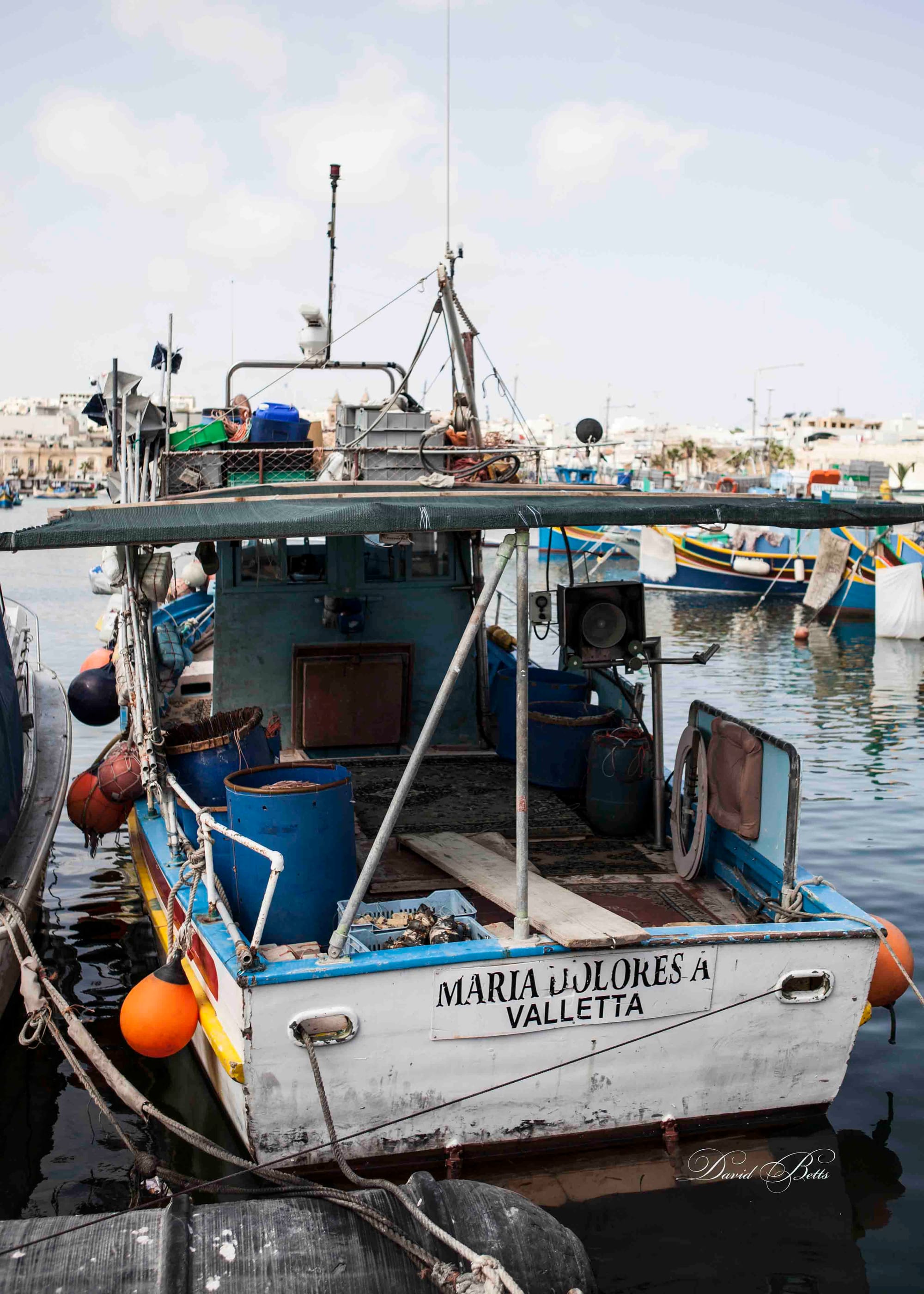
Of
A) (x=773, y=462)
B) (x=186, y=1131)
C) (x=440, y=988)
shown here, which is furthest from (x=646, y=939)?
(x=773, y=462)

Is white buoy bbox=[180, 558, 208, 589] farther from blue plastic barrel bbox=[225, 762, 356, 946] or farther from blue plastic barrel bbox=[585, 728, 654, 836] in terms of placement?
blue plastic barrel bbox=[225, 762, 356, 946]

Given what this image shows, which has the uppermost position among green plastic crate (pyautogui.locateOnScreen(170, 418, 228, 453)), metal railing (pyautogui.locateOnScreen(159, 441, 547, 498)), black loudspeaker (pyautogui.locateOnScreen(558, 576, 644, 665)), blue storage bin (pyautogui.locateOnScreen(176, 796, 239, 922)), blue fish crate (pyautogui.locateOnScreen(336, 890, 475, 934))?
green plastic crate (pyautogui.locateOnScreen(170, 418, 228, 453))

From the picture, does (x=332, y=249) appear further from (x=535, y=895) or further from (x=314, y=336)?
(x=535, y=895)

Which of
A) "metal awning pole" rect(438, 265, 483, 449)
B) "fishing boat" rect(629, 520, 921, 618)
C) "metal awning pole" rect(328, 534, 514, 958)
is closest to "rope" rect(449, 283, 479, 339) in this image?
"metal awning pole" rect(438, 265, 483, 449)

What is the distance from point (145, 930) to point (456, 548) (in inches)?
170

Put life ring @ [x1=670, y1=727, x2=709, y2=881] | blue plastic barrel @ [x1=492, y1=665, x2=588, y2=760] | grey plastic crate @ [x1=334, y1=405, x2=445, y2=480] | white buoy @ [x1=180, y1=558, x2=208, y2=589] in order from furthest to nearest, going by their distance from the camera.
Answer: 1. white buoy @ [x1=180, y1=558, x2=208, y2=589]
2. blue plastic barrel @ [x1=492, y1=665, x2=588, y2=760]
3. grey plastic crate @ [x1=334, y1=405, x2=445, y2=480]
4. life ring @ [x1=670, y1=727, x2=709, y2=881]

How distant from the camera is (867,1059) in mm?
7320

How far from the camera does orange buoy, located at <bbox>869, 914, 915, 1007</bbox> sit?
249 inches

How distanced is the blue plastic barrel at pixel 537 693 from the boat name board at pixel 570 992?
4.21 m

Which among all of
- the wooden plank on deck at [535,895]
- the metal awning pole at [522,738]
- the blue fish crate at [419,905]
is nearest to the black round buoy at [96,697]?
the wooden plank on deck at [535,895]

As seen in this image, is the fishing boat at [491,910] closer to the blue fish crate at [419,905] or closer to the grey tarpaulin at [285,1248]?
the blue fish crate at [419,905]

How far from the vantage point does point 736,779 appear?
6.60m

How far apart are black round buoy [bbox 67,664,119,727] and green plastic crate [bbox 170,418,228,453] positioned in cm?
285

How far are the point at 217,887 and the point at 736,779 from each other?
9.99ft
